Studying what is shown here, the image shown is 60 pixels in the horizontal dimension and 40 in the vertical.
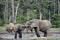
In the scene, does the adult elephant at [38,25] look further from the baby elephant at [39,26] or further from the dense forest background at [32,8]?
the dense forest background at [32,8]

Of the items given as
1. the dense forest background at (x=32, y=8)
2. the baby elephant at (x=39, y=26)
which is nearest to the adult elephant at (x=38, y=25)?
the baby elephant at (x=39, y=26)

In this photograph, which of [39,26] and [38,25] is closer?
[38,25]

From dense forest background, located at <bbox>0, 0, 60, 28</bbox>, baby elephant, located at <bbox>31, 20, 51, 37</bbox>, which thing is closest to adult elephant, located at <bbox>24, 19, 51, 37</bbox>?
baby elephant, located at <bbox>31, 20, 51, 37</bbox>

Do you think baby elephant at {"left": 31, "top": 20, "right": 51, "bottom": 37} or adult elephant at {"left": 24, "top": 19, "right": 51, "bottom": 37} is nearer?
adult elephant at {"left": 24, "top": 19, "right": 51, "bottom": 37}

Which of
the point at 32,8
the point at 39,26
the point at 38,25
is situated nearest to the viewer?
the point at 38,25

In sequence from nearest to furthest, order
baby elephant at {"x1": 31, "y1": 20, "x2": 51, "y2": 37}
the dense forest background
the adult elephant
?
the adult elephant → baby elephant at {"x1": 31, "y1": 20, "x2": 51, "y2": 37} → the dense forest background

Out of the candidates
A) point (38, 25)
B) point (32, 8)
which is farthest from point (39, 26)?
point (32, 8)

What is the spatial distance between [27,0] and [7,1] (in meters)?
8.44

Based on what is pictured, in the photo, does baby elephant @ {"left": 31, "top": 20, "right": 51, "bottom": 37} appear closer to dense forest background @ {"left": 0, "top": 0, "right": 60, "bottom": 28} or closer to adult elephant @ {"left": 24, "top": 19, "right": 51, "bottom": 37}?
adult elephant @ {"left": 24, "top": 19, "right": 51, "bottom": 37}

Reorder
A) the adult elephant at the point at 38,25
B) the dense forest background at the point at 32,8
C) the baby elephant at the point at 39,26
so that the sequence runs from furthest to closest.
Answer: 1. the dense forest background at the point at 32,8
2. the baby elephant at the point at 39,26
3. the adult elephant at the point at 38,25

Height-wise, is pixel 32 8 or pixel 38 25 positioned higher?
pixel 38 25

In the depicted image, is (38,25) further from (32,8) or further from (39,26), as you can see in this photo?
(32,8)

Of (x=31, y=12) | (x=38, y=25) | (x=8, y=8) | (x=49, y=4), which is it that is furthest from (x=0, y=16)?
(x=38, y=25)

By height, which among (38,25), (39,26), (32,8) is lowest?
(32,8)
